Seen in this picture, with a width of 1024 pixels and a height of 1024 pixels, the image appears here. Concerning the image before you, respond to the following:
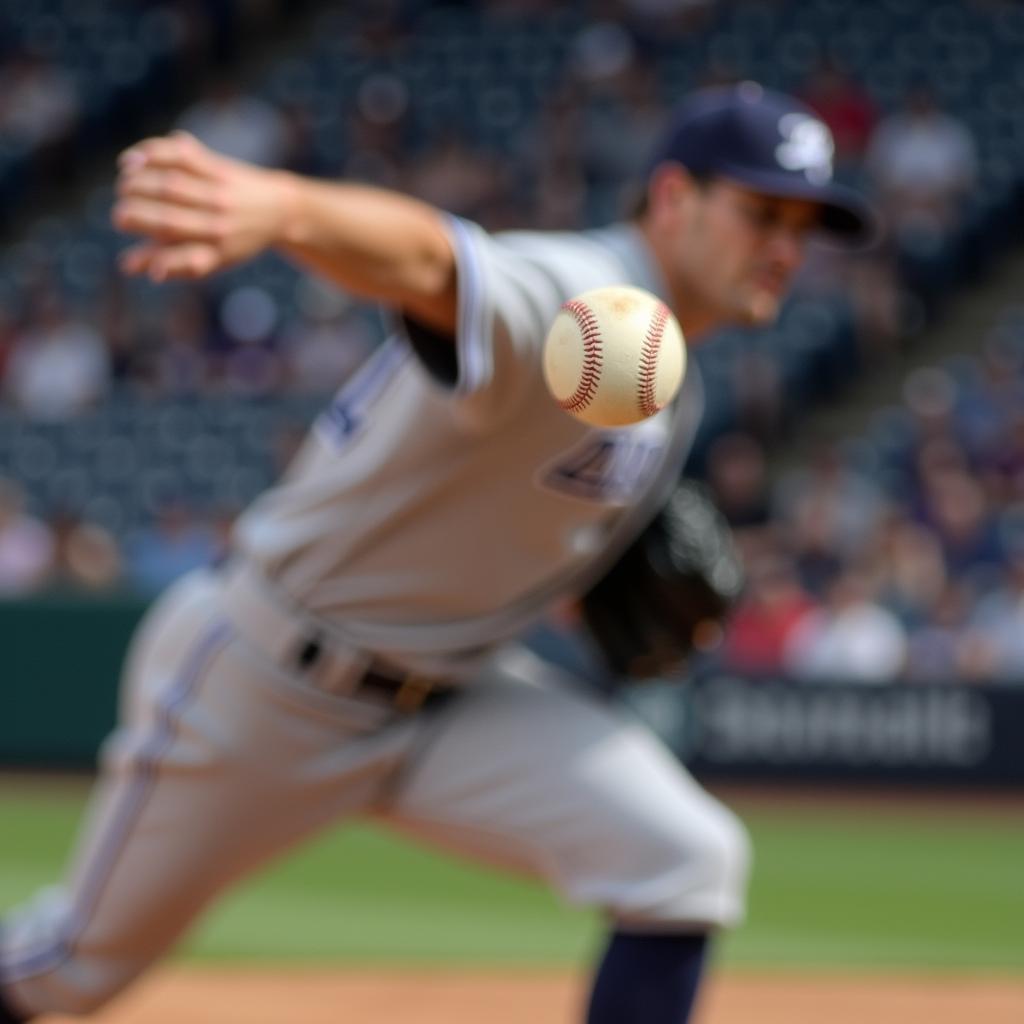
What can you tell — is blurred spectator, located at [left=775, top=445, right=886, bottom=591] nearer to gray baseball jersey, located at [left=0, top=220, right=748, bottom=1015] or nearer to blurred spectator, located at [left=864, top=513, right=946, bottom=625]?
blurred spectator, located at [left=864, top=513, right=946, bottom=625]

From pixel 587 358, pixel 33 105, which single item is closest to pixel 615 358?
pixel 587 358

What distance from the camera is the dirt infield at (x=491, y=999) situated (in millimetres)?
5098

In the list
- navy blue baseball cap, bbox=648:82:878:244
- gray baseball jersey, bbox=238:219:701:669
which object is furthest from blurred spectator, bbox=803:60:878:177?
gray baseball jersey, bbox=238:219:701:669

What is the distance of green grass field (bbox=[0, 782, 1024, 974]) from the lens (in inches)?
246

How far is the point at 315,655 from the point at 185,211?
1139mm

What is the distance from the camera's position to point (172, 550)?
1132 centimetres

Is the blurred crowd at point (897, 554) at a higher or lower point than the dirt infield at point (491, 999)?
lower

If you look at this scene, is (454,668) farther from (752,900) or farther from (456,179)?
(456,179)

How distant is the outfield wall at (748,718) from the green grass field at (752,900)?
0.38m

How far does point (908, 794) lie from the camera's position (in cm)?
1012

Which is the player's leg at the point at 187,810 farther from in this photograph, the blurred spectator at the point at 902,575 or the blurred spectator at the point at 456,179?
the blurred spectator at the point at 456,179

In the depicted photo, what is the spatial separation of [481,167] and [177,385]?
8.10 feet

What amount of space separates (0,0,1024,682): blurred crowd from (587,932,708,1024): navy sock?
6660 mm

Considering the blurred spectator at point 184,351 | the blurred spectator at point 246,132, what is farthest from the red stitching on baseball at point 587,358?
the blurred spectator at point 246,132
